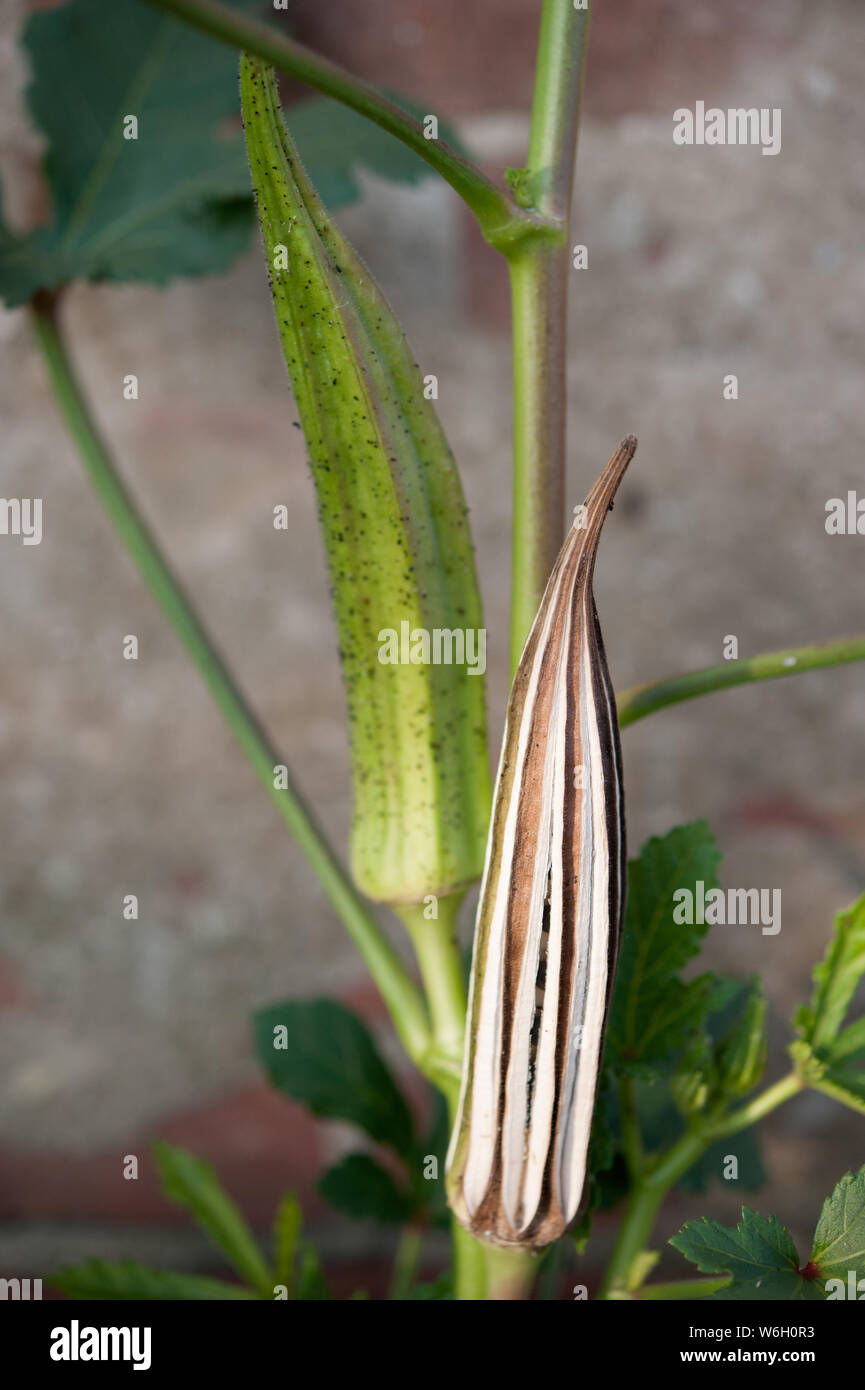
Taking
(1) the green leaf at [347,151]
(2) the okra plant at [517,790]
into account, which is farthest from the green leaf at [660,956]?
(1) the green leaf at [347,151]

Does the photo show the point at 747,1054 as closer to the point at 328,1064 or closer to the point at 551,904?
the point at 551,904

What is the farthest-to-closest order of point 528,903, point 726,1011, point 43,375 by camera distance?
1. point 43,375
2. point 726,1011
3. point 528,903

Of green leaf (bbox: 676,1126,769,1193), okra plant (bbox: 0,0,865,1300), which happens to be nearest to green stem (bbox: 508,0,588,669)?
okra plant (bbox: 0,0,865,1300)

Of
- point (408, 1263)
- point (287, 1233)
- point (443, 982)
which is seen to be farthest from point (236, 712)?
point (408, 1263)

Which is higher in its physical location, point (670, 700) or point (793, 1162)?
point (670, 700)

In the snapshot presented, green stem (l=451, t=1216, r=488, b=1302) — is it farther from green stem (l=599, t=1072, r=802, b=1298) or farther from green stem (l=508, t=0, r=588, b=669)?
green stem (l=508, t=0, r=588, b=669)

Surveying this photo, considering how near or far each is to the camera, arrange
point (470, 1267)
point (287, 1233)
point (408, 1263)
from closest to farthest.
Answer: point (470, 1267) → point (287, 1233) → point (408, 1263)
